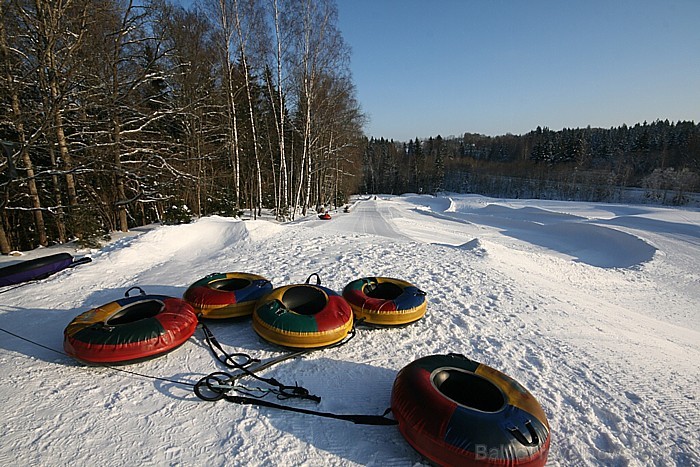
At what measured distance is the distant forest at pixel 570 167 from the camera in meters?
39.4

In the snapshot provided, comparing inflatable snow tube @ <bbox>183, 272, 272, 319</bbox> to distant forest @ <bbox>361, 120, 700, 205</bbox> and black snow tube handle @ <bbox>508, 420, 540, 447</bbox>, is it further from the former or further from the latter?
distant forest @ <bbox>361, 120, 700, 205</bbox>

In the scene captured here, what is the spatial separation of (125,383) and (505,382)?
131 inches

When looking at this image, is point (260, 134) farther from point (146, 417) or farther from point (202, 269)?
point (146, 417)

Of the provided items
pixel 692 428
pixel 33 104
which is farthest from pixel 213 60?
pixel 692 428

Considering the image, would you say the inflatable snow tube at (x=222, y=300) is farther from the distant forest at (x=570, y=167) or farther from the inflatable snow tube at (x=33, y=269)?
the distant forest at (x=570, y=167)

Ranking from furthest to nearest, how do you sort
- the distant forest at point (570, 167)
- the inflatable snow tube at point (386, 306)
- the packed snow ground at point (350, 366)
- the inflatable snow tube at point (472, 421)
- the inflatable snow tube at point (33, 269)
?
the distant forest at point (570, 167) < the inflatable snow tube at point (33, 269) < the inflatable snow tube at point (386, 306) < the packed snow ground at point (350, 366) < the inflatable snow tube at point (472, 421)

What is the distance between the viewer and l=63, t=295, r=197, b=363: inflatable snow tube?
2.69 metres

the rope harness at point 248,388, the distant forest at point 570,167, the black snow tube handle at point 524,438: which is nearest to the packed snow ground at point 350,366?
the rope harness at point 248,388

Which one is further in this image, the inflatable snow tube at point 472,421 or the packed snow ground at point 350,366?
the packed snow ground at point 350,366

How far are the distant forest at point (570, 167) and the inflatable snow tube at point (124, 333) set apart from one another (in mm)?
46655

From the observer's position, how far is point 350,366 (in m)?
3.14

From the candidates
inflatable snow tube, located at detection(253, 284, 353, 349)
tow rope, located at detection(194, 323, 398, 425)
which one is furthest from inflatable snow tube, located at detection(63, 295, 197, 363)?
inflatable snow tube, located at detection(253, 284, 353, 349)

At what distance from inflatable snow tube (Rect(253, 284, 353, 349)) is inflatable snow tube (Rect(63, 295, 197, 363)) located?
2.54 ft

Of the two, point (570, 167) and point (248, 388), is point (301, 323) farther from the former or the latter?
point (570, 167)
